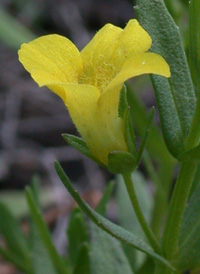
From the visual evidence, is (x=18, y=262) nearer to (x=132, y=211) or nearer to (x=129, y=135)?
(x=132, y=211)

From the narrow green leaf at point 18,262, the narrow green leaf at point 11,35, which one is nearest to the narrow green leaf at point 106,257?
the narrow green leaf at point 18,262

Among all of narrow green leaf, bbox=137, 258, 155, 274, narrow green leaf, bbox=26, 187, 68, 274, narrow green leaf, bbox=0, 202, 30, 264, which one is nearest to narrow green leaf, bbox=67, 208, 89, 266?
narrow green leaf, bbox=26, 187, 68, 274

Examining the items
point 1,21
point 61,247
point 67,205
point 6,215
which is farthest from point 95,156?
point 1,21

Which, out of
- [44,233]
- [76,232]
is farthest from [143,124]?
[44,233]

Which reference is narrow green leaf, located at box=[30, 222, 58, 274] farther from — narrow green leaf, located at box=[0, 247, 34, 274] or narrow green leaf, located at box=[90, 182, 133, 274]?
narrow green leaf, located at box=[90, 182, 133, 274]

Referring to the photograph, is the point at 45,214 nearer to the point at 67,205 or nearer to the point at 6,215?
the point at 67,205
